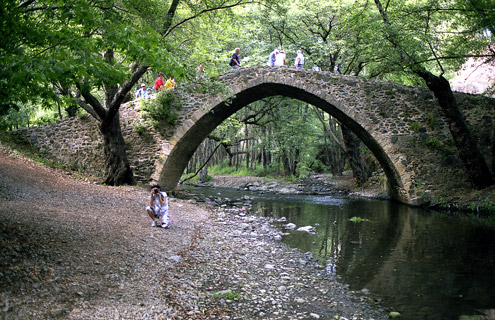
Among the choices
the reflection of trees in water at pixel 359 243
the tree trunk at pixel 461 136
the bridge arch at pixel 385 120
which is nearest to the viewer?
the reflection of trees in water at pixel 359 243

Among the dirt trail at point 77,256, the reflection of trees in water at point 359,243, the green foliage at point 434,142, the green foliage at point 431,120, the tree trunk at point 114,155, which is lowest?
the reflection of trees in water at point 359,243

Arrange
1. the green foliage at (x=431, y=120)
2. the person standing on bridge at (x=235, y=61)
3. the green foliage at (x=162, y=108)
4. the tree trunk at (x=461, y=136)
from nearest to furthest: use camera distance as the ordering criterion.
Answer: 1. the tree trunk at (x=461, y=136)
2. the green foliage at (x=431, y=120)
3. the green foliage at (x=162, y=108)
4. the person standing on bridge at (x=235, y=61)

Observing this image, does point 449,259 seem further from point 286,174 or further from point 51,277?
point 286,174

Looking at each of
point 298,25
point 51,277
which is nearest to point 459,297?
point 51,277

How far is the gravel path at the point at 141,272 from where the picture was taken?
308 cm

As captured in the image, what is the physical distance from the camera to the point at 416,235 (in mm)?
7594

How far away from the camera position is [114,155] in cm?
1177

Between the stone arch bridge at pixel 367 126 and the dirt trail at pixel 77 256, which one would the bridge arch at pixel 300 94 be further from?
the dirt trail at pixel 77 256

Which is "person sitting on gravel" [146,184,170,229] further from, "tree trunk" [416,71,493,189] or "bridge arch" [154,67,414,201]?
"tree trunk" [416,71,493,189]

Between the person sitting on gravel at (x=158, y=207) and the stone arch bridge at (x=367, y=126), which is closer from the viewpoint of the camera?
the person sitting on gravel at (x=158, y=207)

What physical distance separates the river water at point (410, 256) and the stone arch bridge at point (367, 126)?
7.47 feet

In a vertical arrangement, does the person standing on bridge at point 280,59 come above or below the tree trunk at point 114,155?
above

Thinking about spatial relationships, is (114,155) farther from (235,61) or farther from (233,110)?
(235,61)

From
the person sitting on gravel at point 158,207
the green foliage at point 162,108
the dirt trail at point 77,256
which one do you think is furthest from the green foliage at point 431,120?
the person sitting on gravel at point 158,207
